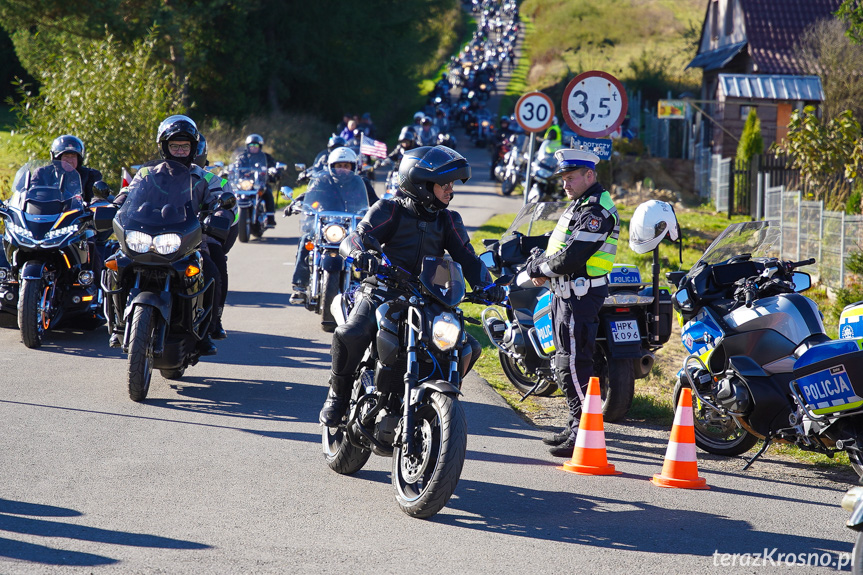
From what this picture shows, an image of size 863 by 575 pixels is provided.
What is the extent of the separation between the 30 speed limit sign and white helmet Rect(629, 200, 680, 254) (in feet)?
14.6

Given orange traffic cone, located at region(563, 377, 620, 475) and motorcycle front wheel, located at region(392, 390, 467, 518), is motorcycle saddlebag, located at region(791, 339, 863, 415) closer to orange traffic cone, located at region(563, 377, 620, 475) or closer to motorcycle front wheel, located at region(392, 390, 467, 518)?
orange traffic cone, located at region(563, 377, 620, 475)

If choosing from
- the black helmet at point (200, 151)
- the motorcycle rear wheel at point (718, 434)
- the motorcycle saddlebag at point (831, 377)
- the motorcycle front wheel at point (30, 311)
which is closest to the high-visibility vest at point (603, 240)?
the motorcycle rear wheel at point (718, 434)

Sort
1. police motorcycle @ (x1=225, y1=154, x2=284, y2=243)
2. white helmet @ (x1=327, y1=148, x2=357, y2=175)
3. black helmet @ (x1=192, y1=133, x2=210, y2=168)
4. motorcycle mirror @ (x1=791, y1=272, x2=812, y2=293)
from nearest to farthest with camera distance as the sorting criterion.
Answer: motorcycle mirror @ (x1=791, y1=272, x2=812, y2=293) → black helmet @ (x1=192, y1=133, x2=210, y2=168) → white helmet @ (x1=327, y1=148, x2=357, y2=175) → police motorcycle @ (x1=225, y1=154, x2=284, y2=243)

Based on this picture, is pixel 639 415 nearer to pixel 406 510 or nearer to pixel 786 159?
pixel 406 510

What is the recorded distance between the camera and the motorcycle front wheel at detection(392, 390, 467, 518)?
4.75m

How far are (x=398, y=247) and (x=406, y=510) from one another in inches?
59.8

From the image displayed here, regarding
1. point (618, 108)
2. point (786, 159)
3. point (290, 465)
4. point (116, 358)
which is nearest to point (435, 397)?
point (290, 465)

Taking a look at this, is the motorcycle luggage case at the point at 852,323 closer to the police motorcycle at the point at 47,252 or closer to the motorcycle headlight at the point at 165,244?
the motorcycle headlight at the point at 165,244

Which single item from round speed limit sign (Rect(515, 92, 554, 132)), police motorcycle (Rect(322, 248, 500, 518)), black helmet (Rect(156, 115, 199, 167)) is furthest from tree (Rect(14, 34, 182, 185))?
police motorcycle (Rect(322, 248, 500, 518))

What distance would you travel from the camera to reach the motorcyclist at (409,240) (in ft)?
17.9

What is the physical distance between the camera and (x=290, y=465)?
5.95 meters

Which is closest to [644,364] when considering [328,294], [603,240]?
[603,240]

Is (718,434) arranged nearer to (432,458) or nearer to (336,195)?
(432,458)

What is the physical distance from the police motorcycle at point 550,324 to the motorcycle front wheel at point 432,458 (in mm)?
2184
